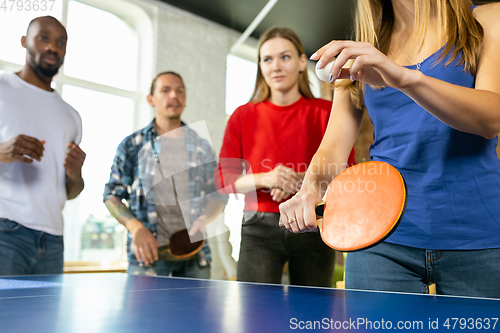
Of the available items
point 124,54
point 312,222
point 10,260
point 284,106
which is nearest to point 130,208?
point 10,260

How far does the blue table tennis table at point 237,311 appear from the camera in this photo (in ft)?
1.60

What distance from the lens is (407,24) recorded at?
0.96m

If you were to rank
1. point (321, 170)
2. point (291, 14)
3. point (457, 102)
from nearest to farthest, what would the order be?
point (457, 102)
point (321, 170)
point (291, 14)

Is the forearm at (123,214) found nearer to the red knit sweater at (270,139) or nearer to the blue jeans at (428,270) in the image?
the red knit sweater at (270,139)

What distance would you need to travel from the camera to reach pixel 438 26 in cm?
85

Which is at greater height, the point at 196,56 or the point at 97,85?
the point at 196,56

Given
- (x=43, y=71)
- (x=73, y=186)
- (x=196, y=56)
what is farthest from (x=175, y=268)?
(x=196, y=56)

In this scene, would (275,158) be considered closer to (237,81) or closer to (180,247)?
(180,247)

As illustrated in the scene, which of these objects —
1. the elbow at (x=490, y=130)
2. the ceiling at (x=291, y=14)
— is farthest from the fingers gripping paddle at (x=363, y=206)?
the ceiling at (x=291, y=14)

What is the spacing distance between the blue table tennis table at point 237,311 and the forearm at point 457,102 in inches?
11.1

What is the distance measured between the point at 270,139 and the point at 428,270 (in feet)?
2.89

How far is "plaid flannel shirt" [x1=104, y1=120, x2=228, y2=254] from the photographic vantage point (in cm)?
195

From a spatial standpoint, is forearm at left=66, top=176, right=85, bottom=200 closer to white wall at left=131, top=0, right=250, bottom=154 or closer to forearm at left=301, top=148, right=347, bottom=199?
forearm at left=301, top=148, right=347, bottom=199

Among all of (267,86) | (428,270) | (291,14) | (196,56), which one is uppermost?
(291,14)
